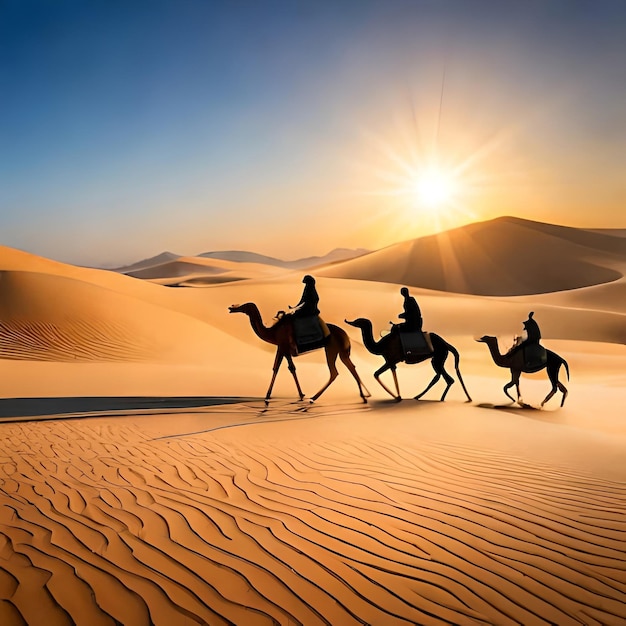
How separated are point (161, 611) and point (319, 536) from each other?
1338 millimetres

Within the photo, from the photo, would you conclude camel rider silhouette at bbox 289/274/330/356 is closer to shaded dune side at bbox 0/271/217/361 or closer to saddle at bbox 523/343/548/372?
saddle at bbox 523/343/548/372

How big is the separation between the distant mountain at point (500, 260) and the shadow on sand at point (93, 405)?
62791 mm

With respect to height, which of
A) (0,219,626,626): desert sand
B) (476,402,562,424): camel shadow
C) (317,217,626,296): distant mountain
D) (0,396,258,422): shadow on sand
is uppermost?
(317,217,626,296): distant mountain

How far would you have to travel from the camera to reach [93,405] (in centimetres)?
1134

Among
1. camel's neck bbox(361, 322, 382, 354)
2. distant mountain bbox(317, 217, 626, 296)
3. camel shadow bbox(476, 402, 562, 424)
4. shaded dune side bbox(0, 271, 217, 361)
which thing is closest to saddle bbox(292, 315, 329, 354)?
camel's neck bbox(361, 322, 382, 354)

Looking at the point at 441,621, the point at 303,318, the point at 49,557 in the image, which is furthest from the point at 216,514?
the point at 303,318

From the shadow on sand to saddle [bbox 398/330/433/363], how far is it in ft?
12.3

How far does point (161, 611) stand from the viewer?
3.00 meters

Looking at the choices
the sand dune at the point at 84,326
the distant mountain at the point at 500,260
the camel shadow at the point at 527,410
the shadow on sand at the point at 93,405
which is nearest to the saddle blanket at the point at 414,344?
the camel shadow at the point at 527,410

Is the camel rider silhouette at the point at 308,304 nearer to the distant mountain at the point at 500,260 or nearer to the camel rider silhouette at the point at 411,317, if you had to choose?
the camel rider silhouette at the point at 411,317

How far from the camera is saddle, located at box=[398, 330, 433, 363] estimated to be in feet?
36.1

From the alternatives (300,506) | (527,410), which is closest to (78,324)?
(527,410)

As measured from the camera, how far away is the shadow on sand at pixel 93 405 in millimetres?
10241

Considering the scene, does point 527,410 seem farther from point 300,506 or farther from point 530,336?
point 300,506
